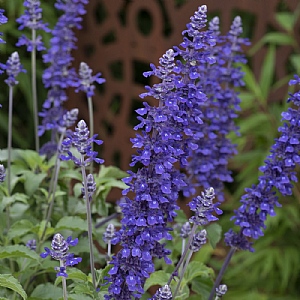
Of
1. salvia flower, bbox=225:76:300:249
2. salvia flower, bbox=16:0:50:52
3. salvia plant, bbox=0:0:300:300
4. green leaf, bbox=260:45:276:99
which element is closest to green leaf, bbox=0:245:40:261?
salvia plant, bbox=0:0:300:300

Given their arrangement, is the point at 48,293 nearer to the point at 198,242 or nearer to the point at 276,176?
the point at 198,242

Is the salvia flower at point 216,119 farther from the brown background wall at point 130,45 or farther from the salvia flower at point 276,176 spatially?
the brown background wall at point 130,45

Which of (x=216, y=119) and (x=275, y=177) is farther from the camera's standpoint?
(x=216, y=119)

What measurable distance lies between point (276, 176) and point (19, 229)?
1.49ft

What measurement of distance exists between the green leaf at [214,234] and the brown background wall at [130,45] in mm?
1510

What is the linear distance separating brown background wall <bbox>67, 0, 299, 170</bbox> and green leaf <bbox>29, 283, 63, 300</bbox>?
176cm

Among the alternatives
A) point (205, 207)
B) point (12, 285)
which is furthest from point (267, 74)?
point (12, 285)

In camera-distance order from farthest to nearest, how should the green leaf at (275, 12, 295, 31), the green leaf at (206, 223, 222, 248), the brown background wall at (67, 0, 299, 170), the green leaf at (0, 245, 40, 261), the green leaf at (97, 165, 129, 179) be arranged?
1. the brown background wall at (67, 0, 299, 170)
2. the green leaf at (275, 12, 295, 31)
3. the green leaf at (97, 165, 129, 179)
4. the green leaf at (206, 223, 222, 248)
5. the green leaf at (0, 245, 40, 261)

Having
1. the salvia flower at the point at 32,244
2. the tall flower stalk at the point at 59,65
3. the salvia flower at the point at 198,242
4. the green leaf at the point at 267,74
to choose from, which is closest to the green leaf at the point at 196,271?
the salvia flower at the point at 198,242

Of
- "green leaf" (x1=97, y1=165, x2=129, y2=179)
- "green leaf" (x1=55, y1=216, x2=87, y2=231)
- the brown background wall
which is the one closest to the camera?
"green leaf" (x1=55, y1=216, x2=87, y2=231)

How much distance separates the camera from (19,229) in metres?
1.09

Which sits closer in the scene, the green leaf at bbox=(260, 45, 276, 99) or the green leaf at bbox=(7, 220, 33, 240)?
the green leaf at bbox=(7, 220, 33, 240)

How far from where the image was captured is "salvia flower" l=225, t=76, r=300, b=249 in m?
0.99

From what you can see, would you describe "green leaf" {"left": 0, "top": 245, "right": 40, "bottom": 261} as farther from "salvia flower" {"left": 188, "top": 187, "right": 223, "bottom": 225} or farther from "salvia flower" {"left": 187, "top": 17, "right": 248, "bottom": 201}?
"salvia flower" {"left": 187, "top": 17, "right": 248, "bottom": 201}
